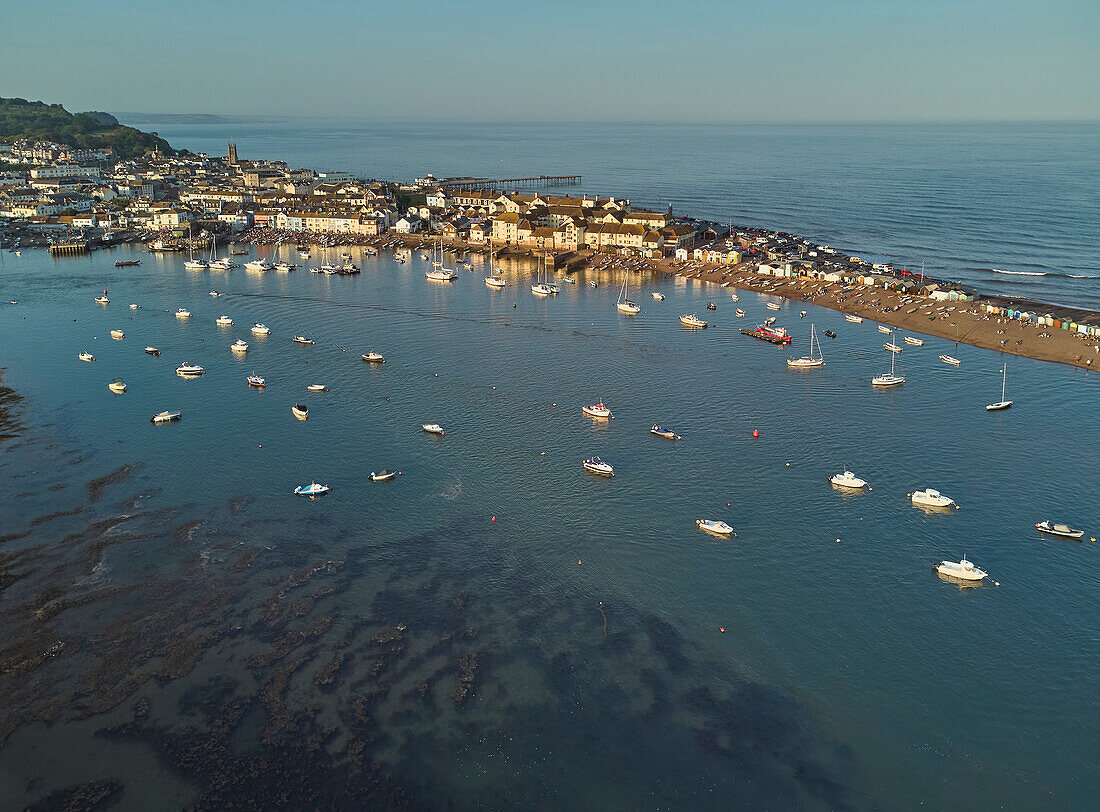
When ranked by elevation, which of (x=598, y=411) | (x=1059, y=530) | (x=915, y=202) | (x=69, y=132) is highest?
(x=69, y=132)

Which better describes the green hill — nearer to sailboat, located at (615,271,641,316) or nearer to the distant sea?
the distant sea

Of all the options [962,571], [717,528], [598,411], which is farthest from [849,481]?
[598,411]

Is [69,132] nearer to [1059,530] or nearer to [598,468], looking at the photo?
[598,468]

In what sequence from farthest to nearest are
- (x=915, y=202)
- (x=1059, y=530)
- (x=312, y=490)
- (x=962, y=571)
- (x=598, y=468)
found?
(x=915, y=202) < (x=598, y=468) < (x=312, y=490) < (x=1059, y=530) < (x=962, y=571)

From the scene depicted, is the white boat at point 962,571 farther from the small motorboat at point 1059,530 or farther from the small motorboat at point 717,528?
the small motorboat at point 717,528

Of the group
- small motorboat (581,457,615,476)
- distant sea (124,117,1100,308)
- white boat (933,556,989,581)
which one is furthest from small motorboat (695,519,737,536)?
distant sea (124,117,1100,308)

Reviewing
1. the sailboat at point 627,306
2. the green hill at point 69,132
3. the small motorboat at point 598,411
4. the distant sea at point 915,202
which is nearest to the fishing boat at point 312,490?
the small motorboat at point 598,411

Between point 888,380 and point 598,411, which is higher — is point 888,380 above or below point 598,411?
above
